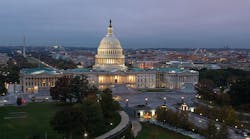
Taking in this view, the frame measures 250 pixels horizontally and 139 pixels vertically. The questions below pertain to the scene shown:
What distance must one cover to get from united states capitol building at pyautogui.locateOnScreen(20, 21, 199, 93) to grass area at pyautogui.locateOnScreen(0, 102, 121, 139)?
2842cm

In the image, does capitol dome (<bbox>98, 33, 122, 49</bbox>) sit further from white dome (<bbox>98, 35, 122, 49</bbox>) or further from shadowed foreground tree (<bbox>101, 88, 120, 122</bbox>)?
shadowed foreground tree (<bbox>101, 88, 120, 122</bbox>)

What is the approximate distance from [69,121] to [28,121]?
12037 millimetres

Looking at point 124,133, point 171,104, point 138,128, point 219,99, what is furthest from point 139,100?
point 124,133

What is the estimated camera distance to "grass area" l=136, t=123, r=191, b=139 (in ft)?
149

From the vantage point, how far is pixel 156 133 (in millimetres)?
47344

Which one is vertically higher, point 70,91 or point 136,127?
point 70,91

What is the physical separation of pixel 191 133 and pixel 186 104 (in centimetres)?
2014

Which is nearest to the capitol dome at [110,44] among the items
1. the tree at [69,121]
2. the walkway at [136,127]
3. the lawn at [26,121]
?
the lawn at [26,121]

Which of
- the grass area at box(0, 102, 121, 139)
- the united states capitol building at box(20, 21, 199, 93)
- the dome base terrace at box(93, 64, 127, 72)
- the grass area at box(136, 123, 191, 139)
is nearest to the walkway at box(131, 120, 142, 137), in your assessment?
the grass area at box(136, 123, 191, 139)

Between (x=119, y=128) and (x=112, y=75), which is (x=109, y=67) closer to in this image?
(x=112, y=75)

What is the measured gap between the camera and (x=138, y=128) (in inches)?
2008

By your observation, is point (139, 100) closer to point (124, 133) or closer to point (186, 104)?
point (186, 104)

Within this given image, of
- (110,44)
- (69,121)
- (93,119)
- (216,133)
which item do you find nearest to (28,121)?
(93,119)

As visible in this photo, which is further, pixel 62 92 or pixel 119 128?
pixel 62 92
